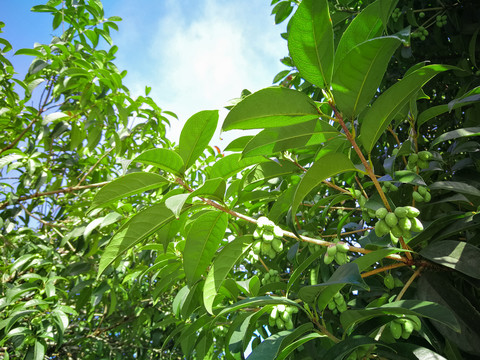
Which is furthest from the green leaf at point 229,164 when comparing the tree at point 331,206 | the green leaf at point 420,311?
the green leaf at point 420,311

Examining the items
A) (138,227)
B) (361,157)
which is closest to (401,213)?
(361,157)

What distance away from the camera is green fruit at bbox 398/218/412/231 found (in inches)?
30.0

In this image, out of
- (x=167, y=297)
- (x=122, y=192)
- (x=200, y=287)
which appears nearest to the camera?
(x=122, y=192)

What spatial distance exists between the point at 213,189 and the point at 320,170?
276 millimetres

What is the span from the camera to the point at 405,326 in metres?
0.82

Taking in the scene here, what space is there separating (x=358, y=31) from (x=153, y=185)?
0.60 metres

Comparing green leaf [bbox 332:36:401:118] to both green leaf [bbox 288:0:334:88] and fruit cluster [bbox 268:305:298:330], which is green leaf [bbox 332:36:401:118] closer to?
green leaf [bbox 288:0:334:88]

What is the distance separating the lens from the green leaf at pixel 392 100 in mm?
709

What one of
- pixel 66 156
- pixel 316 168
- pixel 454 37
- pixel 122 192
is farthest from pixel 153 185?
pixel 66 156

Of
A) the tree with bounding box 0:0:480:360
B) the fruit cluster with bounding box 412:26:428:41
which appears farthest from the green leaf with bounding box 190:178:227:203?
the fruit cluster with bounding box 412:26:428:41

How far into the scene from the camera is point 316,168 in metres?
0.75

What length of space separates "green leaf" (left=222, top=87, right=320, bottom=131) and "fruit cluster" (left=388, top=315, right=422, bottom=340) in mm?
532

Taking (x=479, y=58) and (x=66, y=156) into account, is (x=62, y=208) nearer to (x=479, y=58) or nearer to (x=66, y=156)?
(x=66, y=156)

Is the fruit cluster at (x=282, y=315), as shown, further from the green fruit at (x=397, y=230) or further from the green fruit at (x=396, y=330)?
the green fruit at (x=397, y=230)
